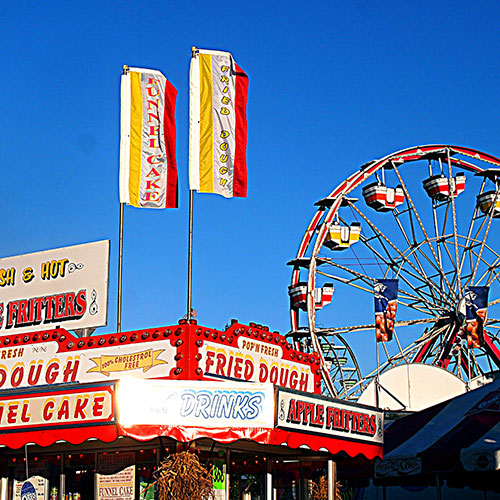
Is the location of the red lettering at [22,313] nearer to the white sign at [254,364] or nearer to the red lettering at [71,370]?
the red lettering at [71,370]

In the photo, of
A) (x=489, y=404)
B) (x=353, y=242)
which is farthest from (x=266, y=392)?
(x=353, y=242)

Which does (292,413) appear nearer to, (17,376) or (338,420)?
(338,420)

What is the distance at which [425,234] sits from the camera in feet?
106

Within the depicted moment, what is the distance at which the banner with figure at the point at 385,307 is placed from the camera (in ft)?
92.1

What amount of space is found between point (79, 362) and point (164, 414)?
280 cm

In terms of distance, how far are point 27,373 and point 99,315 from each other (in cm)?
175

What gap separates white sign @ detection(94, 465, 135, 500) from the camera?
14.8 meters

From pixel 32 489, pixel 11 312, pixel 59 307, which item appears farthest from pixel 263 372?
pixel 11 312

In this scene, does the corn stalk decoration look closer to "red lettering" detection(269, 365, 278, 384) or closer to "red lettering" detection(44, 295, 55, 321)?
"red lettering" detection(269, 365, 278, 384)

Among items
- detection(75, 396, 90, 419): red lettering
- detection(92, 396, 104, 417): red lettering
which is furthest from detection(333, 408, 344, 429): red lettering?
detection(75, 396, 90, 419): red lettering

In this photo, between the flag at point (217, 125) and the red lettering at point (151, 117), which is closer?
the flag at point (217, 125)

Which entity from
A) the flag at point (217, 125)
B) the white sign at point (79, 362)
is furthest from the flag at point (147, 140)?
the white sign at point (79, 362)

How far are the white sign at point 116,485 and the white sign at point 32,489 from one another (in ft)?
3.63

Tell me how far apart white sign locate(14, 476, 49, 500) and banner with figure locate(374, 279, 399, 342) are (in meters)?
14.8
